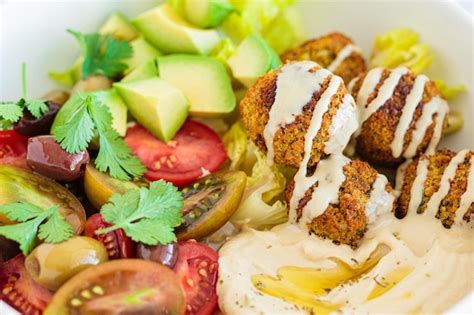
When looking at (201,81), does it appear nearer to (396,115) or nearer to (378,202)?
(396,115)

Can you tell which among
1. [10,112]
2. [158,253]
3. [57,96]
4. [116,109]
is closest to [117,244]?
[158,253]

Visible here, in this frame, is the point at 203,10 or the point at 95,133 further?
the point at 203,10

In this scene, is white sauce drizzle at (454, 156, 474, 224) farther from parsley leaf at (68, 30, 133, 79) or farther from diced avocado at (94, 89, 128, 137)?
parsley leaf at (68, 30, 133, 79)

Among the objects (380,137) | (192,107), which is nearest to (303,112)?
(380,137)

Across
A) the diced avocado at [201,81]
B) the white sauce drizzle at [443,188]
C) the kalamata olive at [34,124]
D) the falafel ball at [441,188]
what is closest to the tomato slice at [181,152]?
the diced avocado at [201,81]

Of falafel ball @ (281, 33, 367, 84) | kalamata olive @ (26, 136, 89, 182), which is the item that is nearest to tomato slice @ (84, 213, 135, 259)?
kalamata olive @ (26, 136, 89, 182)

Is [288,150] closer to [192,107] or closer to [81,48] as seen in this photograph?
[192,107]

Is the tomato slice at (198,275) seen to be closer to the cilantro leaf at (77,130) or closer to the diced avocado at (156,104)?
the cilantro leaf at (77,130)
